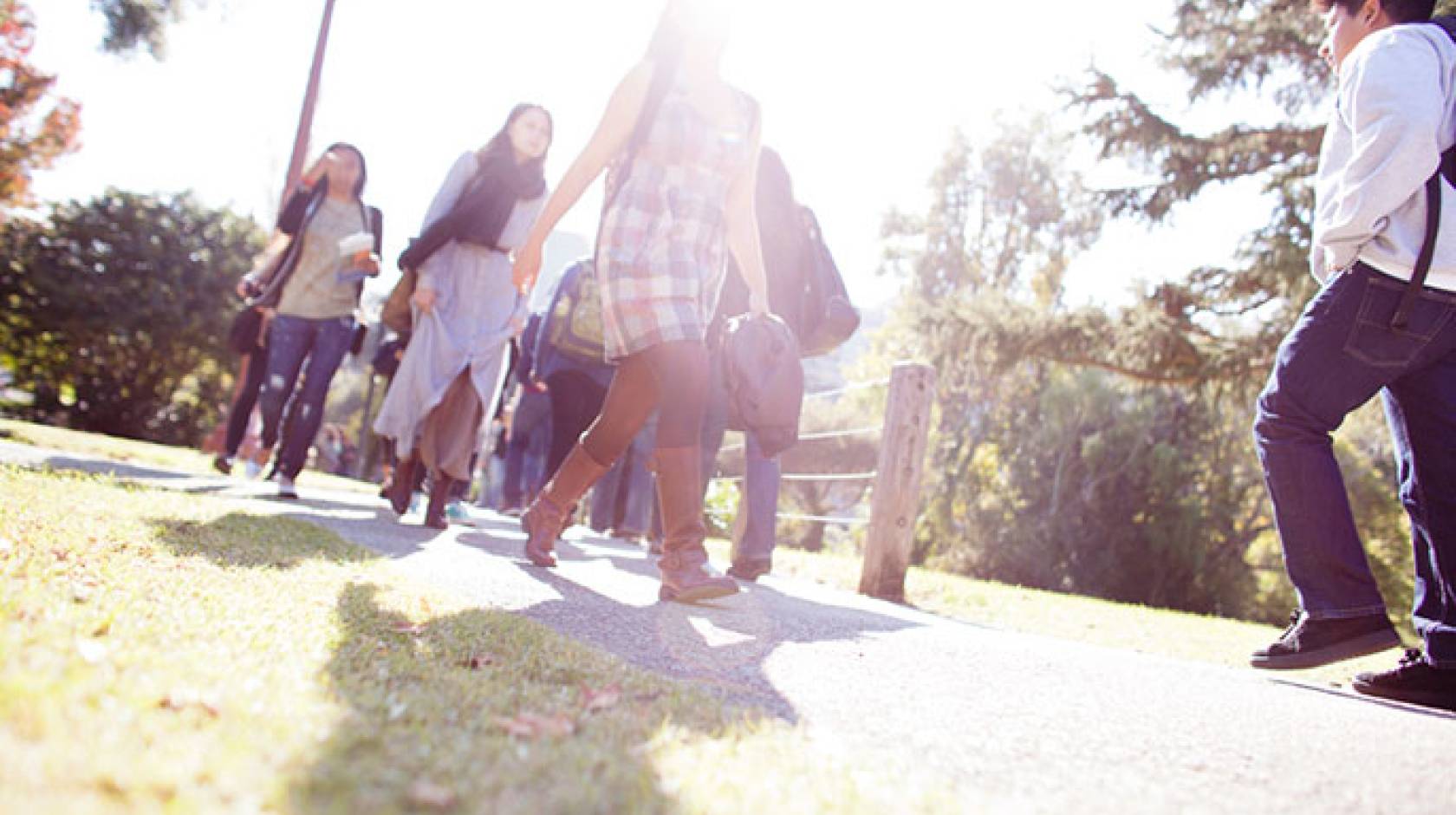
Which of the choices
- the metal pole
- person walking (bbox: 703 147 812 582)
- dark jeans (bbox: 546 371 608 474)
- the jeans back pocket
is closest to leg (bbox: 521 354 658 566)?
person walking (bbox: 703 147 812 582)

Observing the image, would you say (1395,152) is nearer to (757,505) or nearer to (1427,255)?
(1427,255)

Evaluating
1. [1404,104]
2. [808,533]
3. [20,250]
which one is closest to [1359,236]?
[1404,104]

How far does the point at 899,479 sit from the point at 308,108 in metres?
12.5

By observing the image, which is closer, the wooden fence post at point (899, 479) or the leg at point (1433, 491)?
the leg at point (1433, 491)

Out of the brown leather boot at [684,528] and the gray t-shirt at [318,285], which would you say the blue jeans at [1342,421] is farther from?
the gray t-shirt at [318,285]

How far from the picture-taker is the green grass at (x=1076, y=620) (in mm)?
4582

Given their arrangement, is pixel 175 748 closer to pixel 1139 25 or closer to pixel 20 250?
pixel 1139 25

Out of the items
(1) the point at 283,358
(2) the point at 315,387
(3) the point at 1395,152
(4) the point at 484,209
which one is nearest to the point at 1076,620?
(3) the point at 1395,152

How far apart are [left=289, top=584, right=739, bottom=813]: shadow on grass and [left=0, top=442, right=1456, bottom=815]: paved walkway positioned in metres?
0.25

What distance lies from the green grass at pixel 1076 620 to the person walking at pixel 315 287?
279cm

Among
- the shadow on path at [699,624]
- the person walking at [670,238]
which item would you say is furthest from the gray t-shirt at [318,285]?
the person walking at [670,238]

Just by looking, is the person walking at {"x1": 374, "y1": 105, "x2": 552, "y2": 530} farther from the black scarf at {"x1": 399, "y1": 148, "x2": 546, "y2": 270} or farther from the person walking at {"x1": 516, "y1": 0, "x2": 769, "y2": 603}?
the person walking at {"x1": 516, "y1": 0, "x2": 769, "y2": 603}

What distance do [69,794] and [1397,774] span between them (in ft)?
6.50

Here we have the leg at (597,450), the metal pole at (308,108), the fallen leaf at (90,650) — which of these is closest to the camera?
the fallen leaf at (90,650)
